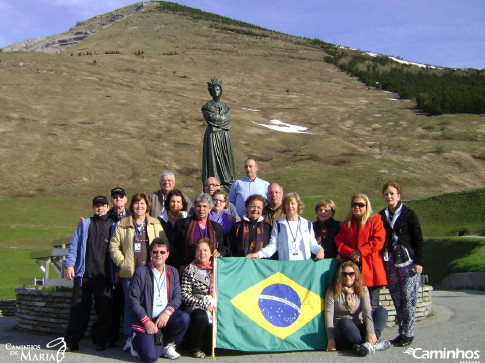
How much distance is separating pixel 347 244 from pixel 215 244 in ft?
6.26

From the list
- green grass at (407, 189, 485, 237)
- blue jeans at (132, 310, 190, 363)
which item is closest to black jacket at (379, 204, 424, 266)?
blue jeans at (132, 310, 190, 363)

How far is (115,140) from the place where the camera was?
49531 millimetres

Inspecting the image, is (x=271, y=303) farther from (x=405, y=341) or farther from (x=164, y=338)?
(x=405, y=341)

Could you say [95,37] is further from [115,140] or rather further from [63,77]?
[115,140]

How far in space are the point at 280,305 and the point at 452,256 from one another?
13205 mm

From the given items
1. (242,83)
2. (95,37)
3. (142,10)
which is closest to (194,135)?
(242,83)

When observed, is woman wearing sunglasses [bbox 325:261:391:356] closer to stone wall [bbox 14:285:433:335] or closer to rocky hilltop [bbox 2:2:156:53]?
stone wall [bbox 14:285:433:335]

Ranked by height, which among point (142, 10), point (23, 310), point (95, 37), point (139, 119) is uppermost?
point (142, 10)

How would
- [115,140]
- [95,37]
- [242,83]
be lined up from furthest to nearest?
[95,37] < [242,83] < [115,140]

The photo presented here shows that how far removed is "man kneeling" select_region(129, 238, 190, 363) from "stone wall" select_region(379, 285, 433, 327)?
417cm

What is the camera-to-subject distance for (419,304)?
9906 millimetres

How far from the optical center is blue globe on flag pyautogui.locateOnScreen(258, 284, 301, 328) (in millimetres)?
7402

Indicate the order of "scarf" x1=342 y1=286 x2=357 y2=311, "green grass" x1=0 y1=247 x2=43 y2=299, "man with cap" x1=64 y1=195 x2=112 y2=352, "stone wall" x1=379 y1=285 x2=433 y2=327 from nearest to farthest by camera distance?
"scarf" x1=342 y1=286 x2=357 y2=311
"man with cap" x1=64 y1=195 x2=112 y2=352
"stone wall" x1=379 y1=285 x2=433 y2=327
"green grass" x1=0 y1=247 x2=43 y2=299

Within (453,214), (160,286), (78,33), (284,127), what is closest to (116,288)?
(160,286)
